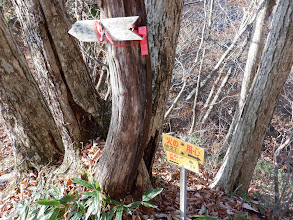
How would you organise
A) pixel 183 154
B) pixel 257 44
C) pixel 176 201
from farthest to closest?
pixel 257 44, pixel 176 201, pixel 183 154

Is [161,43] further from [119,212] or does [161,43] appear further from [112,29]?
[119,212]

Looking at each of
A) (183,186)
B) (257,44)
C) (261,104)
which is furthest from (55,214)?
(257,44)

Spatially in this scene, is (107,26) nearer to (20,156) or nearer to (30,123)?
(30,123)

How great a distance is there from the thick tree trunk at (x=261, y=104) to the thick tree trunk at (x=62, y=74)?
1938 millimetres

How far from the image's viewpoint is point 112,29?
5.79ft

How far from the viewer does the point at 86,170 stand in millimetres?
2896

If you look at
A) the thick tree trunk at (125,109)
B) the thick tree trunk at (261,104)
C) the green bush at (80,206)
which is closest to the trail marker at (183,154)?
the thick tree trunk at (125,109)

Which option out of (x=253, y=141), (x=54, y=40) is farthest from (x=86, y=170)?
(x=253, y=141)

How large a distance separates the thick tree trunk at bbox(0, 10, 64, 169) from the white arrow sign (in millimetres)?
1629

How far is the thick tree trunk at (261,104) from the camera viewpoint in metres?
3.03

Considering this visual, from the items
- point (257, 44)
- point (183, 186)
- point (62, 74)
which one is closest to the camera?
point (183, 186)

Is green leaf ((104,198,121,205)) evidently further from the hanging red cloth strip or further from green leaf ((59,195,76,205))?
the hanging red cloth strip

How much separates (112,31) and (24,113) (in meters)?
2.07

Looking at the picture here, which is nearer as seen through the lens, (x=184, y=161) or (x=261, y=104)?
(x=184, y=161)
